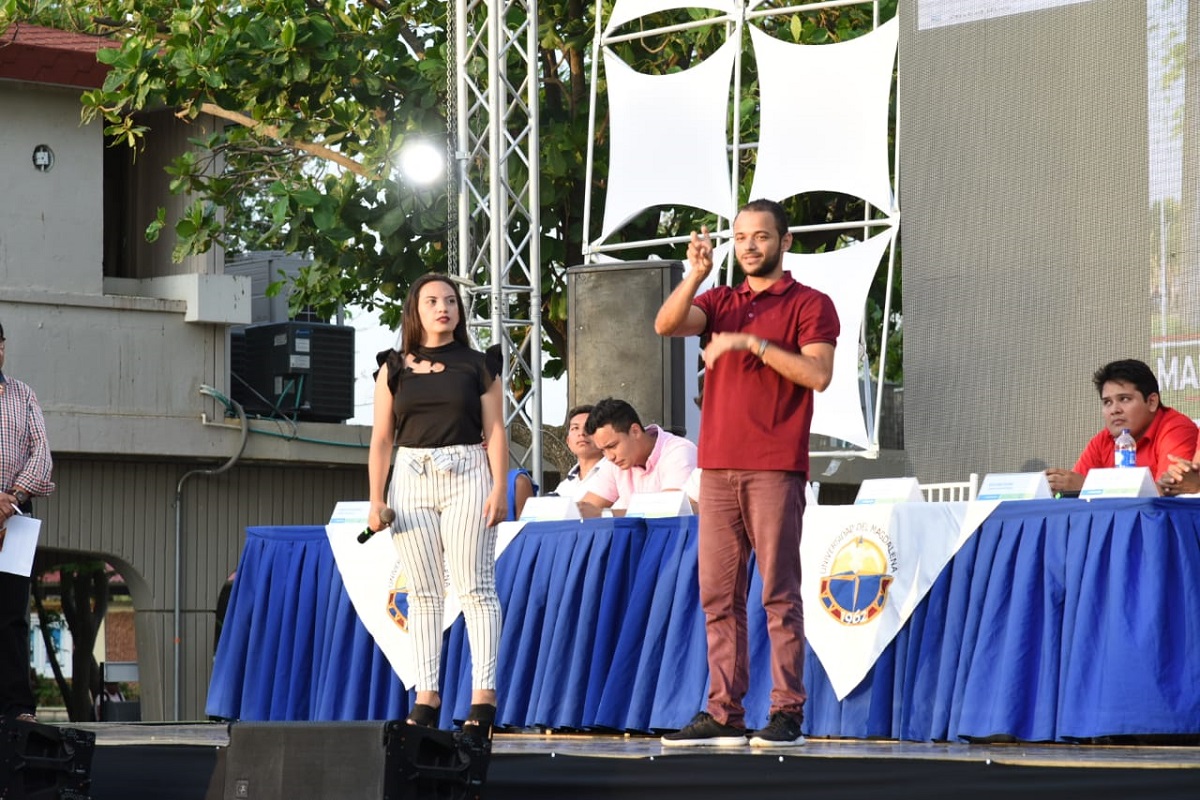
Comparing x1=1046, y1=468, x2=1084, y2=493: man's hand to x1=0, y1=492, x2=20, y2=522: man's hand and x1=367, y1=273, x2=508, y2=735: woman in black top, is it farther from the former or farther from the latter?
x1=0, y1=492, x2=20, y2=522: man's hand

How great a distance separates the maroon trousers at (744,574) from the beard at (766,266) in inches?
20.9

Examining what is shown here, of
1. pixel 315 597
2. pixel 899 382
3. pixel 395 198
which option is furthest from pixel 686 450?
pixel 899 382

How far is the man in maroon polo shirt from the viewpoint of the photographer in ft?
16.1

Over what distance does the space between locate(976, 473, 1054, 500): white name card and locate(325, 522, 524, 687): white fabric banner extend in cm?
183

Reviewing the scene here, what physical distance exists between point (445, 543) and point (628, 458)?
6.47 ft

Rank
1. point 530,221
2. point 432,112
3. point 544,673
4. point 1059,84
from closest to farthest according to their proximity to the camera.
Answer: point 544,673 < point 1059,84 < point 530,221 < point 432,112

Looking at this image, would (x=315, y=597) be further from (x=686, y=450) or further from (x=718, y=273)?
(x=718, y=273)

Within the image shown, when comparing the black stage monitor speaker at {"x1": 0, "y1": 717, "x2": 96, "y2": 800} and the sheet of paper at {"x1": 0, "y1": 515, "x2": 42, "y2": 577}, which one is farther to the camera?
the sheet of paper at {"x1": 0, "y1": 515, "x2": 42, "y2": 577}

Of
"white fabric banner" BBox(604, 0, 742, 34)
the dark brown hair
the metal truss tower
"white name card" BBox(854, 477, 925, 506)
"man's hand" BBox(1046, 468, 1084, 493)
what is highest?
"white fabric banner" BBox(604, 0, 742, 34)

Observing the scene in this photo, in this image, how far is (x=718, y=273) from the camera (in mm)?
11906

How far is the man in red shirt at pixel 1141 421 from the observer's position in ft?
19.4

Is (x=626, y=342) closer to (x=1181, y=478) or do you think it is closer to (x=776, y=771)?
(x=1181, y=478)

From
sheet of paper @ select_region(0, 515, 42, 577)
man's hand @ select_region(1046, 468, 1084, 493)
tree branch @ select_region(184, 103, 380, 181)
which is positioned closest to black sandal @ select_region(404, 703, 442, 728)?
sheet of paper @ select_region(0, 515, 42, 577)

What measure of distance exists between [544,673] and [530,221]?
520 cm
